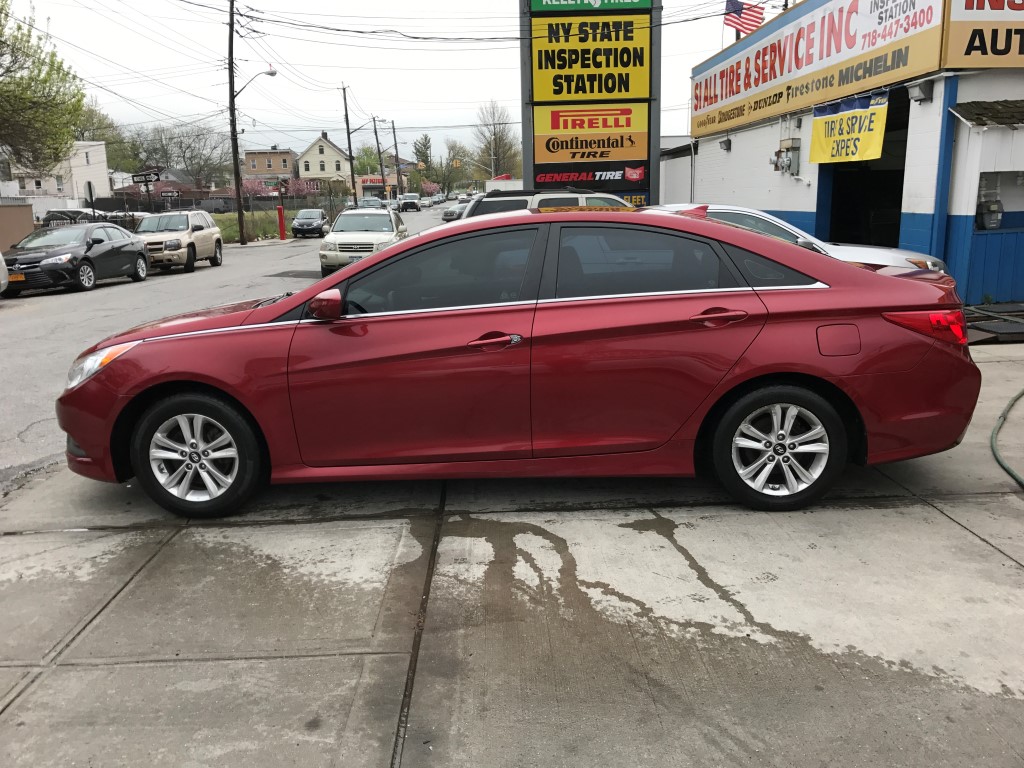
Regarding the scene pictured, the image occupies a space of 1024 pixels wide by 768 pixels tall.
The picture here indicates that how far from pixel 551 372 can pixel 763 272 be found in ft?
4.19

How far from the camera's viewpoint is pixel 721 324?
427 cm

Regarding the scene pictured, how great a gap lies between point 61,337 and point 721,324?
10.2 meters

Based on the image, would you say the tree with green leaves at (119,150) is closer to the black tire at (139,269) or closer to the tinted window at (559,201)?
the black tire at (139,269)

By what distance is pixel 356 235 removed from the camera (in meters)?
19.3

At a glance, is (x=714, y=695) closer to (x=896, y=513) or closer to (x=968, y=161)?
(x=896, y=513)

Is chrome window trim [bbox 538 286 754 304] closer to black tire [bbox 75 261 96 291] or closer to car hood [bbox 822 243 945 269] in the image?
car hood [bbox 822 243 945 269]

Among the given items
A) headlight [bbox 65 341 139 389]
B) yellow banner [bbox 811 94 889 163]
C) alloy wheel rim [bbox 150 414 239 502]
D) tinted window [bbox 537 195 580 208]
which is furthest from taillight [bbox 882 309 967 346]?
yellow banner [bbox 811 94 889 163]

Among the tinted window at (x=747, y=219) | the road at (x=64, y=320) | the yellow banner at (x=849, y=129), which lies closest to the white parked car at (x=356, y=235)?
the road at (x=64, y=320)

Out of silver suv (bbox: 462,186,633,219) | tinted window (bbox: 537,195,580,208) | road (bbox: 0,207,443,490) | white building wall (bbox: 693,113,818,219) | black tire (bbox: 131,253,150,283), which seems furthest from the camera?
black tire (bbox: 131,253,150,283)

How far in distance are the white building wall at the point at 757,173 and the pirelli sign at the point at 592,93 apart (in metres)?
2.45

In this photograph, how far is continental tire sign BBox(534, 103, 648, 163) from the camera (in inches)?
659

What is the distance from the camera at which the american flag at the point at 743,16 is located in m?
21.6

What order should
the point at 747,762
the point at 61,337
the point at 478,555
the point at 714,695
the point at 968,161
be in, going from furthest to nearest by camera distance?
the point at 61,337 → the point at 968,161 → the point at 478,555 → the point at 714,695 → the point at 747,762

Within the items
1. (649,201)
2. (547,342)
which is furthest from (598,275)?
(649,201)
